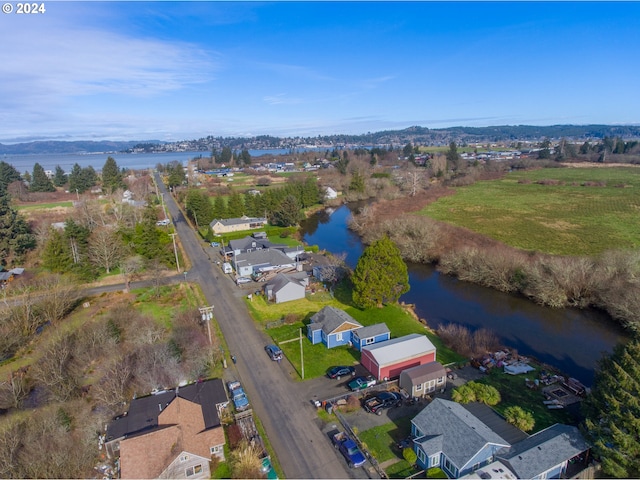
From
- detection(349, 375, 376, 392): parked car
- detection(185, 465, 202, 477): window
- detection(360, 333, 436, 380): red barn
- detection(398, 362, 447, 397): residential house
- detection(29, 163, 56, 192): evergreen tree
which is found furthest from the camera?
detection(29, 163, 56, 192): evergreen tree

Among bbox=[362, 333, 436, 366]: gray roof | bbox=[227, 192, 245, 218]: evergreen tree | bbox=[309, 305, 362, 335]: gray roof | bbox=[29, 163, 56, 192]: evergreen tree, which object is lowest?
bbox=[362, 333, 436, 366]: gray roof

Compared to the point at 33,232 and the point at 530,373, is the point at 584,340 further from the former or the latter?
the point at 33,232

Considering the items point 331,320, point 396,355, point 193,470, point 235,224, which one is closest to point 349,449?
point 193,470

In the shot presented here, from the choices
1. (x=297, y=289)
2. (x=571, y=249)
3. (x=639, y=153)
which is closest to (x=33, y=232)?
(x=297, y=289)

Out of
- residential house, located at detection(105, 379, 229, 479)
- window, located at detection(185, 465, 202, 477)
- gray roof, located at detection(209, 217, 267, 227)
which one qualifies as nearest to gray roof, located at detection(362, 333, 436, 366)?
residential house, located at detection(105, 379, 229, 479)

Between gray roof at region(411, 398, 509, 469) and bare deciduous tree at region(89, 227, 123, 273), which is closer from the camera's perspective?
gray roof at region(411, 398, 509, 469)

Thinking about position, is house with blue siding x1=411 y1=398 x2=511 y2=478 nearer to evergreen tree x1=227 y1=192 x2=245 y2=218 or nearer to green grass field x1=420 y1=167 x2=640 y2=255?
green grass field x1=420 y1=167 x2=640 y2=255
